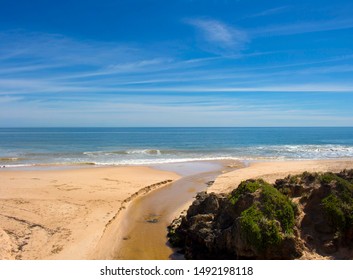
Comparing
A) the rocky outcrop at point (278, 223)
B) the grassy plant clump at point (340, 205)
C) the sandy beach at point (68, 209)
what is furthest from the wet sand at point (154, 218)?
the grassy plant clump at point (340, 205)

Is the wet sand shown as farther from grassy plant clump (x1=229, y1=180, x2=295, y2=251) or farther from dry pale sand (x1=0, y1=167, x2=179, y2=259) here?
grassy plant clump (x1=229, y1=180, x2=295, y2=251)

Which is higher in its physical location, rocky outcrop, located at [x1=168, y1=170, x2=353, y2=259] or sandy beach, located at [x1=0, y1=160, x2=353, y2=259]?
rocky outcrop, located at [x1=168, y1=170, x2=353, y2=259]

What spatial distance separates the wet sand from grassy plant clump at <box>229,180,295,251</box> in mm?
→ 3033

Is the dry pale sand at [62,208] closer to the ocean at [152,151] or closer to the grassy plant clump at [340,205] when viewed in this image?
the grassy plant clump at [340,205]

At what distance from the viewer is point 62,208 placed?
49.0 ft

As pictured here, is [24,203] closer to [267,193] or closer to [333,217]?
[267,193]

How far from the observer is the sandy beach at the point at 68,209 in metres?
10.6

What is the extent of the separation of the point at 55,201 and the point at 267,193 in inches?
448

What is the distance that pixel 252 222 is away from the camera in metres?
8.25

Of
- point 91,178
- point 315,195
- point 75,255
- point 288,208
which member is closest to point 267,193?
point 288,208

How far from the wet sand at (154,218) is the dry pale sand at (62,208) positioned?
0.66 m

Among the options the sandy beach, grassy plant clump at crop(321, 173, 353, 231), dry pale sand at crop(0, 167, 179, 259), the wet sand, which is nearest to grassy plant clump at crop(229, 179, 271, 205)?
grassy plant clump at crop(321, 173, 353, 231)

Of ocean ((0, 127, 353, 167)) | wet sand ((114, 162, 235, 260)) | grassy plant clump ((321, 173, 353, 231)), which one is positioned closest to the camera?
grassy plant clump ((321, 173, 353, 231))

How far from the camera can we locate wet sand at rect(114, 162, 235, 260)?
10508mm
